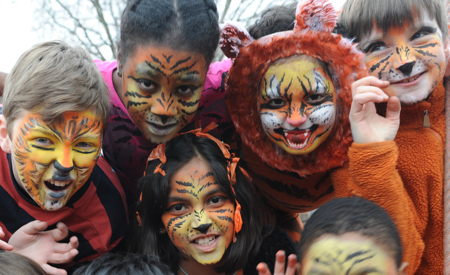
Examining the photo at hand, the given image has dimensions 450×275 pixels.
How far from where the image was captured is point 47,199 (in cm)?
247

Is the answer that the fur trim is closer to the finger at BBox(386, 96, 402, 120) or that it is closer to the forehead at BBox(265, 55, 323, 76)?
the forehead at BBox(265, 55, 323, 76)

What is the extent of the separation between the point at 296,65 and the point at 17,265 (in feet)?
5.04

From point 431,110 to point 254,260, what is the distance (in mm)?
1192

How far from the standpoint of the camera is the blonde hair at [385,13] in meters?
2.56

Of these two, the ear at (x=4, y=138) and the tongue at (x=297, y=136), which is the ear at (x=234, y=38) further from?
the ear at (x=4, y=138)

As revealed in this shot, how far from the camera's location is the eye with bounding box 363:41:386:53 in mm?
2602

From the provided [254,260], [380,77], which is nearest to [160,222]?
[254,260]

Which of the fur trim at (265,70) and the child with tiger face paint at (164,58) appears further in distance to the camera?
the fur trim at (265,70)

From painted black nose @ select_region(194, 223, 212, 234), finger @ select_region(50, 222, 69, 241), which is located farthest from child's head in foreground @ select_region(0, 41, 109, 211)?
painted black nose @ select_region(194, 223, 212, 234)

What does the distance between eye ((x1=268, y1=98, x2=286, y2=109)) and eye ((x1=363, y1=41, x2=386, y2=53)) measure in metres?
0.48

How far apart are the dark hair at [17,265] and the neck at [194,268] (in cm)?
76

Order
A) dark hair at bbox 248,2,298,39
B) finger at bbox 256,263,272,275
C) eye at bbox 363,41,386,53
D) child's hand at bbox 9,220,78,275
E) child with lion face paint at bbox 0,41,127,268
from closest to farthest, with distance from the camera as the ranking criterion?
finger at bbox 256,263,272,275, child with lion face paint at bbox 0,41,127,268, child's hand at bbox 9,220,78,275, eye at bbox 363,41,386,53, dark hair at bbox 248,2,298,39

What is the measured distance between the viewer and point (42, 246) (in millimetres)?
2557

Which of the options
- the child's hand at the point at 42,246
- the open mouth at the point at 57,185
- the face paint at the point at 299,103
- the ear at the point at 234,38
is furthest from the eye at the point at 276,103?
the child's hand at the point at 42,246
